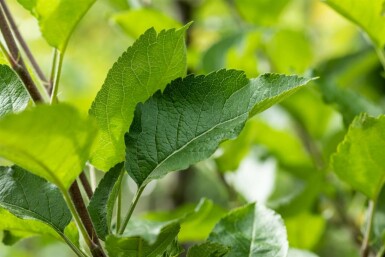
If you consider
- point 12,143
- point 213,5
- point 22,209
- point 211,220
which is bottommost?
point 213,5

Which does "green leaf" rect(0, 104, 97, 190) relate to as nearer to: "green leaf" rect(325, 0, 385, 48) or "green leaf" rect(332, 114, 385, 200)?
"green leaf" rect(332, 114, 385, 200)

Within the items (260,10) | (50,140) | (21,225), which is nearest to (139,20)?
(260,10)

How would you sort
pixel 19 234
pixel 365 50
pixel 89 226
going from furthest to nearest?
1. pixel 365 50
2. pixel 19 234
3. pixel 89 226

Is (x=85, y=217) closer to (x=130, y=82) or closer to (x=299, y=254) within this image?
(x=130, y=82)

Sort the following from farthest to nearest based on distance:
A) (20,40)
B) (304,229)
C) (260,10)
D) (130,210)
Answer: (260,10) → (304,229) → (20,40) → (130,210)

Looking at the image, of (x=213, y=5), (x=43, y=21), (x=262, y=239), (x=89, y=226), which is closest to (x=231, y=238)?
(x=262, y=239)

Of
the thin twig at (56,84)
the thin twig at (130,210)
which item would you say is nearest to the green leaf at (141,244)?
the thin twig at (130,210)

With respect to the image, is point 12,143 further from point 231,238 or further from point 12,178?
point 231,238
